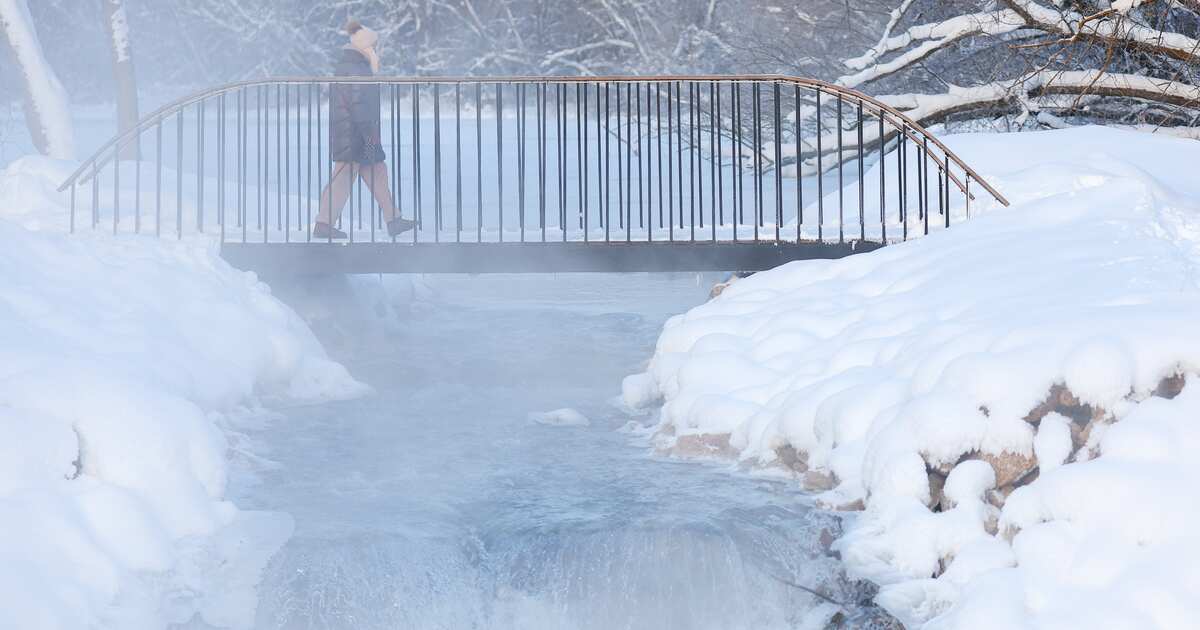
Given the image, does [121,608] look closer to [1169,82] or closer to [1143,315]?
[1143,315]

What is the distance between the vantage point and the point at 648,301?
16234 millimetres

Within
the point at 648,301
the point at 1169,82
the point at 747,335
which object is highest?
the point at 1169,82

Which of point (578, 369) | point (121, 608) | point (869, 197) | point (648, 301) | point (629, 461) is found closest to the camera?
point (121, 608)

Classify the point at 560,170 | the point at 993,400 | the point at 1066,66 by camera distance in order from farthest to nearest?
the point at 1066,66 < the point at 560,170 < the point at 993,400

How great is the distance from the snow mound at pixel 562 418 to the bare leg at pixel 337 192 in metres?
2.68

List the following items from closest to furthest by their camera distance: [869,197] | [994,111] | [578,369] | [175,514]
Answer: [175,514], [578,369], [869,197], [994,111]

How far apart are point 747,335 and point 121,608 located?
15.0 ft

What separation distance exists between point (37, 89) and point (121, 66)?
0.88 meters

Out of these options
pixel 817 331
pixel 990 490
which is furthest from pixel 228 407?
pixel 990 490

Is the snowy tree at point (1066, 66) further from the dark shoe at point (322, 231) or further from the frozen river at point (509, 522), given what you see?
the dark shoe at point (322, 231)

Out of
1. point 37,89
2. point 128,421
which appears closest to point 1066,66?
point 128,421

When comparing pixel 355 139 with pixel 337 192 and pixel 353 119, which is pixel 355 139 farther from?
pixel 337 192

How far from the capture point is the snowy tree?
12.7 metres

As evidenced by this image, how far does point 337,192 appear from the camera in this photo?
1054cm
